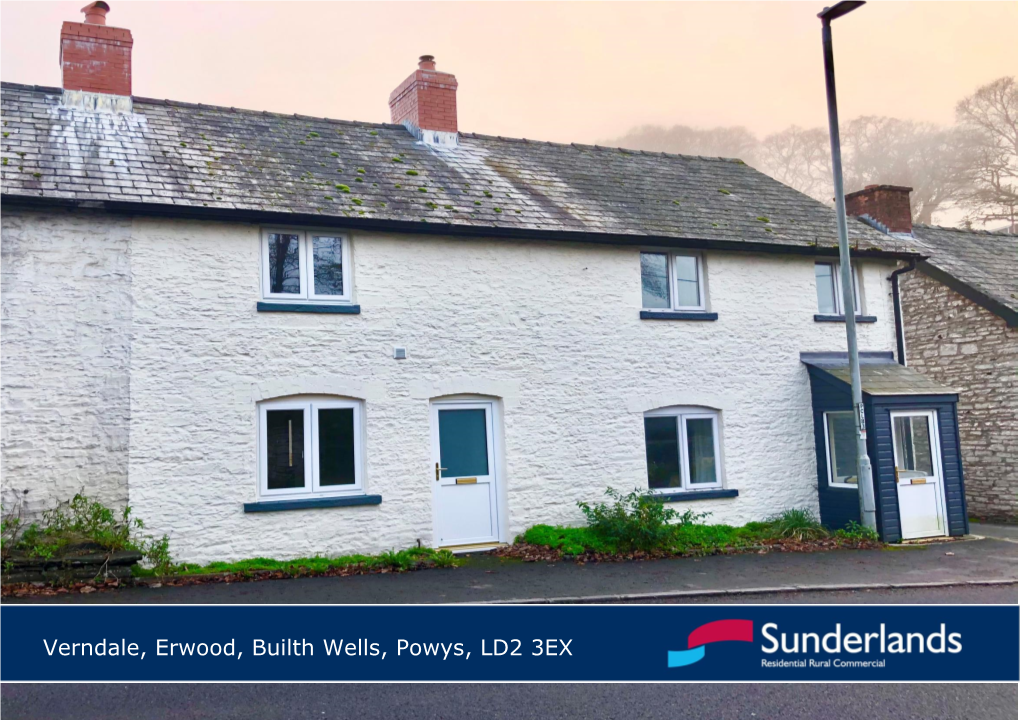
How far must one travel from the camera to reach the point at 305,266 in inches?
503

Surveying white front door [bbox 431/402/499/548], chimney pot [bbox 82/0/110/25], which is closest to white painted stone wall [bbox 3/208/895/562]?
white front door [bbox 431/402/499/548]

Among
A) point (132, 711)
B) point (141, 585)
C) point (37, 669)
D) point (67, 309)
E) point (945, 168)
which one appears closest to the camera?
point (132, 711)

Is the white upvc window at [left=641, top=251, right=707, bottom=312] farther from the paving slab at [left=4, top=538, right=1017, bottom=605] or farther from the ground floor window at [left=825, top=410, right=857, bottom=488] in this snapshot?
the paving slab at [left=4, top=538, right=1017, bottom=605]

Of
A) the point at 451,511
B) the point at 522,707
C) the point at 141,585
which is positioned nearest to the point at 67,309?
the point at 141,585

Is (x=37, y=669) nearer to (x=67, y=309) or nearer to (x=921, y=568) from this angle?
(x=67, y=309)

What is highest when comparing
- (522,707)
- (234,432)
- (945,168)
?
(945,168)

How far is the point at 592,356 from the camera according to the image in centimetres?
1416

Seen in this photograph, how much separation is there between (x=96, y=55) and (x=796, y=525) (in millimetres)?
13288

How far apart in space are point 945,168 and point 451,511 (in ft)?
90.8

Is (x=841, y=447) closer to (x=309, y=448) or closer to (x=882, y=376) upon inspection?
(x=882, y=376)

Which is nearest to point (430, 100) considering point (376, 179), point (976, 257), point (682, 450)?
point (376, 179)

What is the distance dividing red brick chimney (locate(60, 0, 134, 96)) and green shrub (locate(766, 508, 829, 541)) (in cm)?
1238

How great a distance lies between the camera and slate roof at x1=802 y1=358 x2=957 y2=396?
14703 mm

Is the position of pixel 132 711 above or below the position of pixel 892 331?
below
